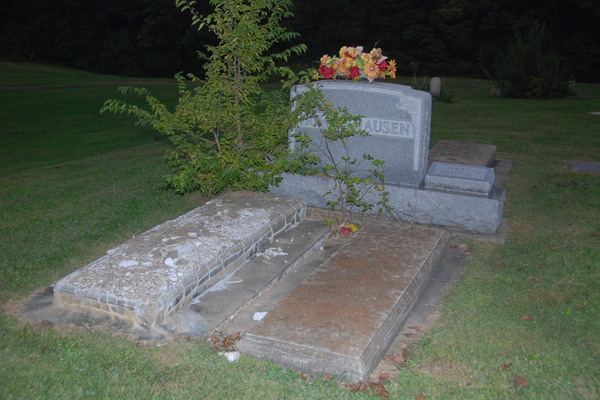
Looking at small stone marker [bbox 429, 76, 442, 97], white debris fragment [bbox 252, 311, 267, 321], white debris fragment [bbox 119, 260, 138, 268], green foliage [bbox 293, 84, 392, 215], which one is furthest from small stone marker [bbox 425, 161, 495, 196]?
small stone marker [bbox 429, 76, 442, 97]

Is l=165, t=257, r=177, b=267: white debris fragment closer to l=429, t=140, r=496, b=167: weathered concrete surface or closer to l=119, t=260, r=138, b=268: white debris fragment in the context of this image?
l=119, t=260, r=138, b=268: white debris fragment

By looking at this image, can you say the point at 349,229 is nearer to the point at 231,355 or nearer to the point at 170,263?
the point at 170,263

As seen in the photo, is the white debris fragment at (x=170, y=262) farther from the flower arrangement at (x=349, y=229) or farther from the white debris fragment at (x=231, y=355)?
the flower arrangement at (x=349, y=229)

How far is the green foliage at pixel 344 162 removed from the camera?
280 inches

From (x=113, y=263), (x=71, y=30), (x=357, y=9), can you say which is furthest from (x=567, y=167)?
(x=71, y=30)

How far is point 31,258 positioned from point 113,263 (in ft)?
4.32

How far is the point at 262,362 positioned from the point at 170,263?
1335 mm

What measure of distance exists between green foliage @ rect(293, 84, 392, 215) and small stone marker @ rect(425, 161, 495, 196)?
594mm

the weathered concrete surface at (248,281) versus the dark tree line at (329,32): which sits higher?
the dark tree line at (329,32)

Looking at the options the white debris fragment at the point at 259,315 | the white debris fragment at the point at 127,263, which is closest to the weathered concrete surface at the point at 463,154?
the white debris fragment at the point at 259,315

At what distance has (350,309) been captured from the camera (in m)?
4.54

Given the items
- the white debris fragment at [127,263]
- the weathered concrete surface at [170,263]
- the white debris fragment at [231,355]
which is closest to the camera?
the white debris fragment at [231,355]

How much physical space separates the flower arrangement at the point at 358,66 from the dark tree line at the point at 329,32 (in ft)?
84.6

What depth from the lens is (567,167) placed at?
387 inches
